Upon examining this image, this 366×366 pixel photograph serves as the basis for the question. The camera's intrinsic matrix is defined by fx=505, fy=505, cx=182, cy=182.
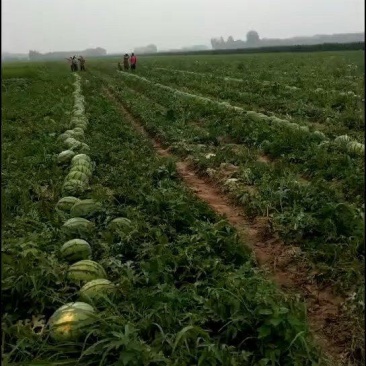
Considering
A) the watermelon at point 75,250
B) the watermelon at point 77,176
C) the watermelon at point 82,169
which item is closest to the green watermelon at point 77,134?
the watermelon at point 82,169

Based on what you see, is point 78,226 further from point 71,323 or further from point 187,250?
point 71,323

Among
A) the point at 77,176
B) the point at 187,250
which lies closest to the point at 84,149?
the point at 77,176

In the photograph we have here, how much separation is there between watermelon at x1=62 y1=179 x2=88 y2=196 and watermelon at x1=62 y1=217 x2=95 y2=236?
1220mm

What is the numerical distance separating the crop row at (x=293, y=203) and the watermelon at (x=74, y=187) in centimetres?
196

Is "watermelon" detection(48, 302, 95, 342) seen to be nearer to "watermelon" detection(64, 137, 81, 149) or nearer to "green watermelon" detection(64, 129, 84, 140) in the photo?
"watermelon" detection(64, 137, 81, 149)

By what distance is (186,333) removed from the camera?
3.15 meters

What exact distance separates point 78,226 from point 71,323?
1809 millimetres

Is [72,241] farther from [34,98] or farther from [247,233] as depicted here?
[34,98]

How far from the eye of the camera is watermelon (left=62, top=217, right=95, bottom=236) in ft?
16.1

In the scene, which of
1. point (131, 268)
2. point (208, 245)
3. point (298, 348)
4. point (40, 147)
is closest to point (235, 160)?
point (40, 147)

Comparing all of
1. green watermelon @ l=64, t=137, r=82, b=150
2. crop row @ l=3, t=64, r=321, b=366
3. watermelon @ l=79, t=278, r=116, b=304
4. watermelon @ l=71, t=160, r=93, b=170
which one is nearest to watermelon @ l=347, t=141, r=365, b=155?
crop row @ l=3, t=64, r=321, b=366

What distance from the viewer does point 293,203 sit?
19.5 ft

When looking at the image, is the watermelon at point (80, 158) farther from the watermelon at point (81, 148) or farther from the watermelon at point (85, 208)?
the watermelon at point (85, 208)

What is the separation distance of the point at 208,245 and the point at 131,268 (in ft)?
2.52
